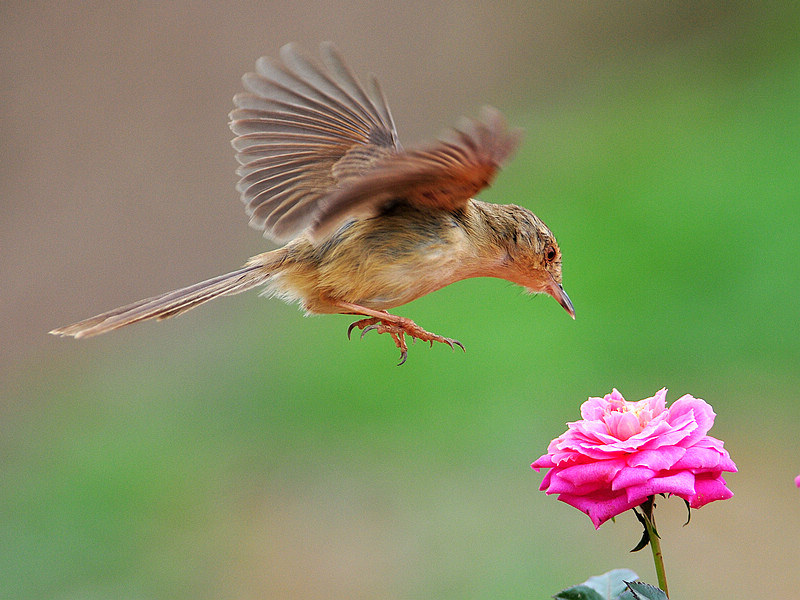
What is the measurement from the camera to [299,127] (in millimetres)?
2855

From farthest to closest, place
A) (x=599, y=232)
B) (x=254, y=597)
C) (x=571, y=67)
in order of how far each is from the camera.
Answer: (x=571, y=67) < (x=599, y=232) < (x=254, y=597)

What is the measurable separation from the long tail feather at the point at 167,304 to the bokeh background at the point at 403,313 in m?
2.16

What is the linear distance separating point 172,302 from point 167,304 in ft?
0.05

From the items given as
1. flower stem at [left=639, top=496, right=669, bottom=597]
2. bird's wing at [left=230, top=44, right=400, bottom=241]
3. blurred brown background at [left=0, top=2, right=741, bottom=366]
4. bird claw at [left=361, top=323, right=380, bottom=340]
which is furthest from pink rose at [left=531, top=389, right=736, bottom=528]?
blurred brown background at [left=0, top=2, right=741, bottom=366]

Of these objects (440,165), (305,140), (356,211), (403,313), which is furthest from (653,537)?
(403,313)

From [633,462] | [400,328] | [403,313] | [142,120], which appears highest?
[142,120]

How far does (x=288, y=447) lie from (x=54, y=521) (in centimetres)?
119

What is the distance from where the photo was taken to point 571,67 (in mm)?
9727

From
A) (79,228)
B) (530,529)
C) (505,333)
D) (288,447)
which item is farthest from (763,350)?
(79,228)

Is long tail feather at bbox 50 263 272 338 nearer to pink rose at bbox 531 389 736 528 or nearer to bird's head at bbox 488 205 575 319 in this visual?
bird's head at bbox 488 205 575 319

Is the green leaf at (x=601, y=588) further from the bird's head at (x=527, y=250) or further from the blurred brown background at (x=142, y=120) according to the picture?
the blurred brown background at (x=142, y=120)

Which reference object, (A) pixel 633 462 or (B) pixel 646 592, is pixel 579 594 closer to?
(B) pixel 646 592

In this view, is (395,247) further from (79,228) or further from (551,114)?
(551,114)

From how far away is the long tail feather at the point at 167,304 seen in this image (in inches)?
80.0
